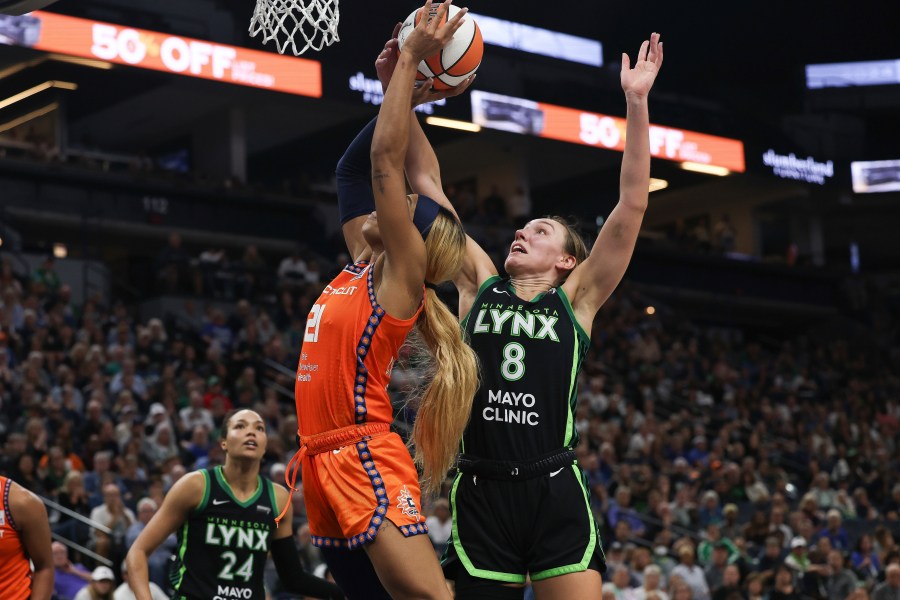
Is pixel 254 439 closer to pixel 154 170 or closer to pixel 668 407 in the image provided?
pixel 668 407

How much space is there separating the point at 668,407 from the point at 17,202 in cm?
1265

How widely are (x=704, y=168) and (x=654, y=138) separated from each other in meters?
1.89

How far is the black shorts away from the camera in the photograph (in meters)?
4.98

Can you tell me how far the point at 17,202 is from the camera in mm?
23938

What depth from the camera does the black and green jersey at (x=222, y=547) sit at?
6523mm

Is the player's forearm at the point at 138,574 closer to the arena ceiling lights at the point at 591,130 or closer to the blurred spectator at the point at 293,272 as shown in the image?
the blurred spectator at the point at 293,272

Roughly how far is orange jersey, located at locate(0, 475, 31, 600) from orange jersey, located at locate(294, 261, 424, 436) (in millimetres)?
2077

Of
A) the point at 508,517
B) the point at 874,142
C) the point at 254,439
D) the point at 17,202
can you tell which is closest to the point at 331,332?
the point at 508,517

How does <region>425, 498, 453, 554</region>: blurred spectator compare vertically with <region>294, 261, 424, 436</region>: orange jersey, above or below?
below

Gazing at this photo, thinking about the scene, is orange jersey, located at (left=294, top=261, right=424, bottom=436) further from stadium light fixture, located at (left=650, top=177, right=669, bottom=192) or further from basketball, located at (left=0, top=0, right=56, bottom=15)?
stadium light fixture, located at (left=650, top=177, right=669, bottom=192)

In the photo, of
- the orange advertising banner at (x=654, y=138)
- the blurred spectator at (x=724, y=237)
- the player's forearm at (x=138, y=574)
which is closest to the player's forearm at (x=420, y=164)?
the player's forearm at (x=138, y=574)

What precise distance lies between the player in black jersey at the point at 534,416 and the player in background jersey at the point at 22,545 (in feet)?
7.20

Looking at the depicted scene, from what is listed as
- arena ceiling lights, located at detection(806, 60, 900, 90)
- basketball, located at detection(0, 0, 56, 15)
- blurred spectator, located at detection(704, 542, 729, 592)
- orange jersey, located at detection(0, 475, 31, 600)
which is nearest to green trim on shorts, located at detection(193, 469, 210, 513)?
orange jersey, located at detection(0, 475, 31, 600)

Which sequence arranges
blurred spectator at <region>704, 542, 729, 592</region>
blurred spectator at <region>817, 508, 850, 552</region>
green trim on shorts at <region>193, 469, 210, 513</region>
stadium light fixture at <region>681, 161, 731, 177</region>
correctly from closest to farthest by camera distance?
green trim on shorts at <region>193, 469, 210, 513</region> → blurred spectator at <region>704, 542, 729, 592</region> → blurred spectator at <region>817, 508, 850, 552</region> → stadium light fixture at <region>681, 161, 731, 177</region>
